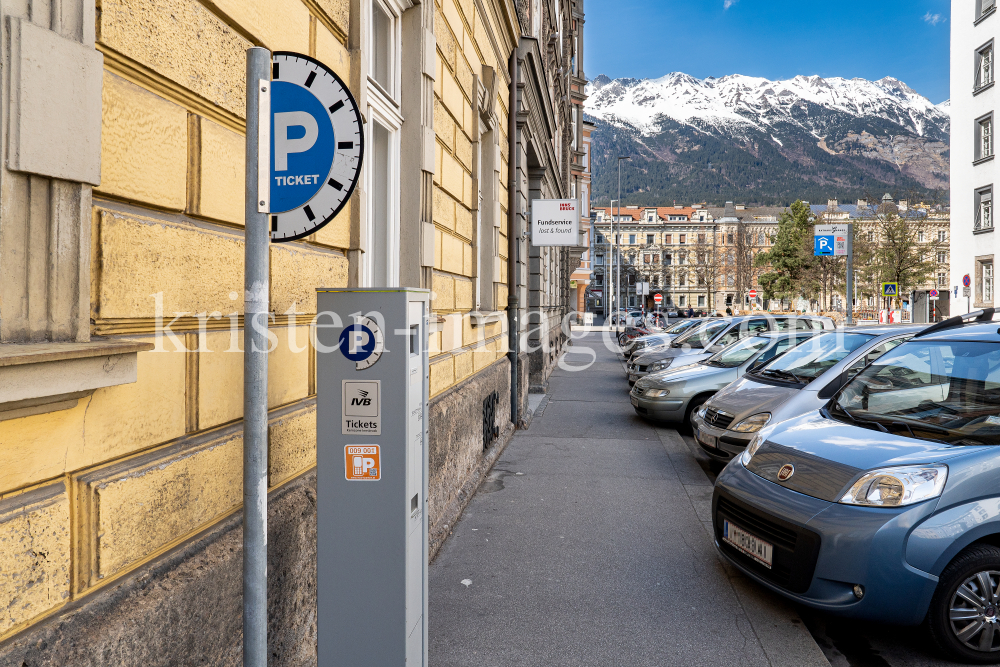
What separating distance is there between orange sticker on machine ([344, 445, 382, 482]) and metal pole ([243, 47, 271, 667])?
66cm

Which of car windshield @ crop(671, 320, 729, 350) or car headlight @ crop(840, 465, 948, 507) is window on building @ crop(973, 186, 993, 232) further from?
car headlight @ crop(840, 465, 948, 507)

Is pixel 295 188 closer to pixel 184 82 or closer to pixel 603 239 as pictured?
pixel 184 82

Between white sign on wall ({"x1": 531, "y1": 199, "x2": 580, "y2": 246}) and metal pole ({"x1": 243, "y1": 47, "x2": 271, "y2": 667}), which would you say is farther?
white sign on wall ({"x1": 531, "y1": 199, "x2": 580, "y2": 246})

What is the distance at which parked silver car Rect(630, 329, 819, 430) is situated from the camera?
1011 centimetres

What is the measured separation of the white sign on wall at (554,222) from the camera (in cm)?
1229

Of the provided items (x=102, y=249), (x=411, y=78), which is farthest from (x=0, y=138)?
(x=411, y=78)

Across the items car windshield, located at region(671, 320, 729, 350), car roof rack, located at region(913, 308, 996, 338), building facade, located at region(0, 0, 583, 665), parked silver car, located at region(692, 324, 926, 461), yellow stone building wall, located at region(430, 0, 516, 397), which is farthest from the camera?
car windshield, located at region(671, 320, 729, 350)

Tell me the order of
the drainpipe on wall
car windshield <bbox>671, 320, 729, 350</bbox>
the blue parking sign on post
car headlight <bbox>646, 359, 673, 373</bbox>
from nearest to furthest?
the drainpipe on wall, car headlight <bbox>646, 359, 673, 373</bbox>, car windshield <bbox>671, 320, 729, 350</bbox>, the blue parking sign on post

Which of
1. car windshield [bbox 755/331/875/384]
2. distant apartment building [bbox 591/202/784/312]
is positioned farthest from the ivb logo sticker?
distant apartment building [bbox 591/202/784/312]

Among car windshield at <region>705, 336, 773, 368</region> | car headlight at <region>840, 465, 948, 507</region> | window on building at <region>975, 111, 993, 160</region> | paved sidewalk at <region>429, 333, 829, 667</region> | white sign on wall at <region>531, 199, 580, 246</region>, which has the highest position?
window on building at <region>975, 111, 993, 160</region>

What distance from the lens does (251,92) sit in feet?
6.28

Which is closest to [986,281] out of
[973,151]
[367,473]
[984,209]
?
[984,209]

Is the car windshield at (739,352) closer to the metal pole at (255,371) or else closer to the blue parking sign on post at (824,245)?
the metal pole at (255,371)

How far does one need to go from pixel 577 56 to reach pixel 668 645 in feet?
120
